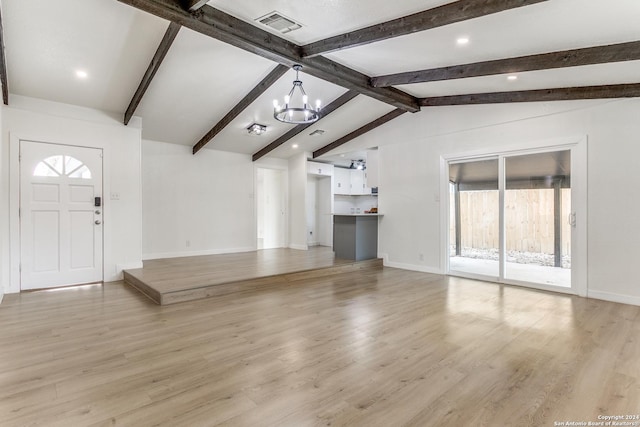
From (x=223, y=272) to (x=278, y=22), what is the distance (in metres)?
3.64

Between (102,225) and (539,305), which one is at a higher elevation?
(102,225)

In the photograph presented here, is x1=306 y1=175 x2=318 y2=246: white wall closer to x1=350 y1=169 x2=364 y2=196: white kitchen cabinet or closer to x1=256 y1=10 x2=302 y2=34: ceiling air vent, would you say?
x1=350 y1=169 x2=364 y2=196: white kitchen cabinet

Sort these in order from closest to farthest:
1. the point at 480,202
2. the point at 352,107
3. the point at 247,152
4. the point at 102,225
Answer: the point at 102,225 < the point at 480,202 < the point at 352,107 < the point at 247,152

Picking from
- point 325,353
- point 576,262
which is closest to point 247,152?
point 325,353

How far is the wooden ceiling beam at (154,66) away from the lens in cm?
350

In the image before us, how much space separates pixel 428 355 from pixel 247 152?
6.52 metres

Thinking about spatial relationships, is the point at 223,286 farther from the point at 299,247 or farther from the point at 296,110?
the point at 299,247

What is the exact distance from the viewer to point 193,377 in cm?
228

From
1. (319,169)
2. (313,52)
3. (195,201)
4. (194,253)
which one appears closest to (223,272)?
(194,253)

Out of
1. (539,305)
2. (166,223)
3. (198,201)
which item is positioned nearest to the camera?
(539,305)

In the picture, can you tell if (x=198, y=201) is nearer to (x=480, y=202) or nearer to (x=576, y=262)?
(x=480, y=202)

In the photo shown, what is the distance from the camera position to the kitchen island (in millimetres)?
6586

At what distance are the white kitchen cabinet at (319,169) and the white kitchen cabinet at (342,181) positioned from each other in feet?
0.81

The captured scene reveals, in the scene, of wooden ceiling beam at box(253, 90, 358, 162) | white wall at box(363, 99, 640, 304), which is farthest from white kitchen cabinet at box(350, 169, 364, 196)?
wooden ceiling beam at box(253, 90, 358, 162)
